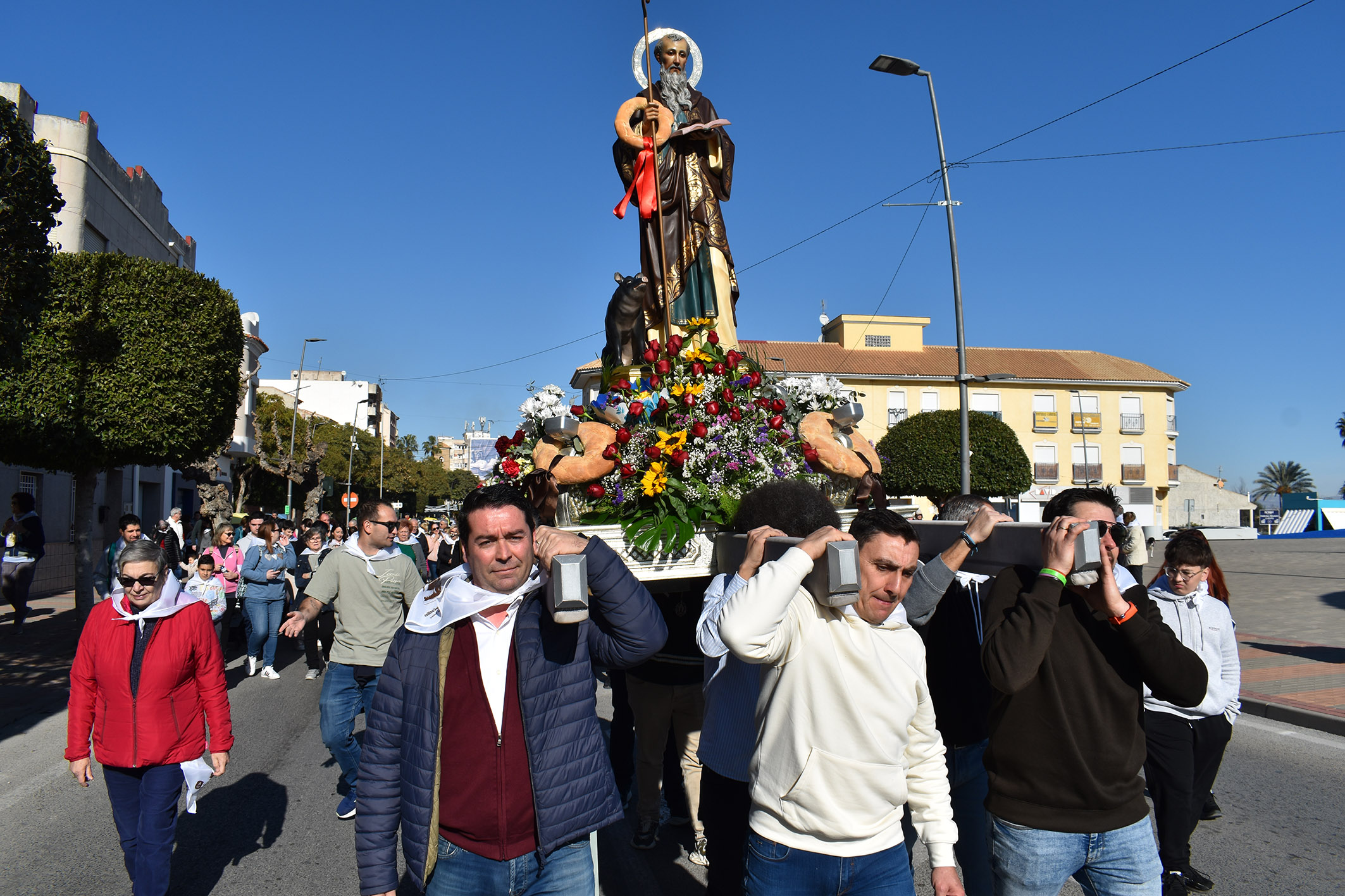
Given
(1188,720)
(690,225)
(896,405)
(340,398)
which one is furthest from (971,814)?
(340,398)

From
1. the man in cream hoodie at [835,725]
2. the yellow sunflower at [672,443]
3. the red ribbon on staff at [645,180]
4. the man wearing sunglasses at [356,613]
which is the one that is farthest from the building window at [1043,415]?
the man in cream hoodie at [835,725]

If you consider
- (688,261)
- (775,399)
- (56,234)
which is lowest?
(775,399)

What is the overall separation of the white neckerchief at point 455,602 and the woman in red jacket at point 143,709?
210 centimetres

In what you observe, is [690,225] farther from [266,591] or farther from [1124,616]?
[266,591]

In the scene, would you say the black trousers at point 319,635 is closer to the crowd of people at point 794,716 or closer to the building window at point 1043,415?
the crowd of people at point 794,716

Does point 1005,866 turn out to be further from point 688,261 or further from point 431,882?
point 688,261

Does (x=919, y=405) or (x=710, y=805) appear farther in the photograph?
(x=919, y=405)

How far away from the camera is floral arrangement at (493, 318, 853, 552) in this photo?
4.35 metres

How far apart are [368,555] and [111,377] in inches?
356

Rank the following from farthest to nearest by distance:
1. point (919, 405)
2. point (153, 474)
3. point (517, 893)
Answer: point (919, 405), point (153, 474), point (517, 893)

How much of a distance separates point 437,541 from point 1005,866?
1663 centimetres

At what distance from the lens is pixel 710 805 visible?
318cm

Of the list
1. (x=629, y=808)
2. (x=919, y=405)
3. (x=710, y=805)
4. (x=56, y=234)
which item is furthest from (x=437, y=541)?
(x=919, y=405)

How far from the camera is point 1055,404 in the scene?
4947 centimetres
